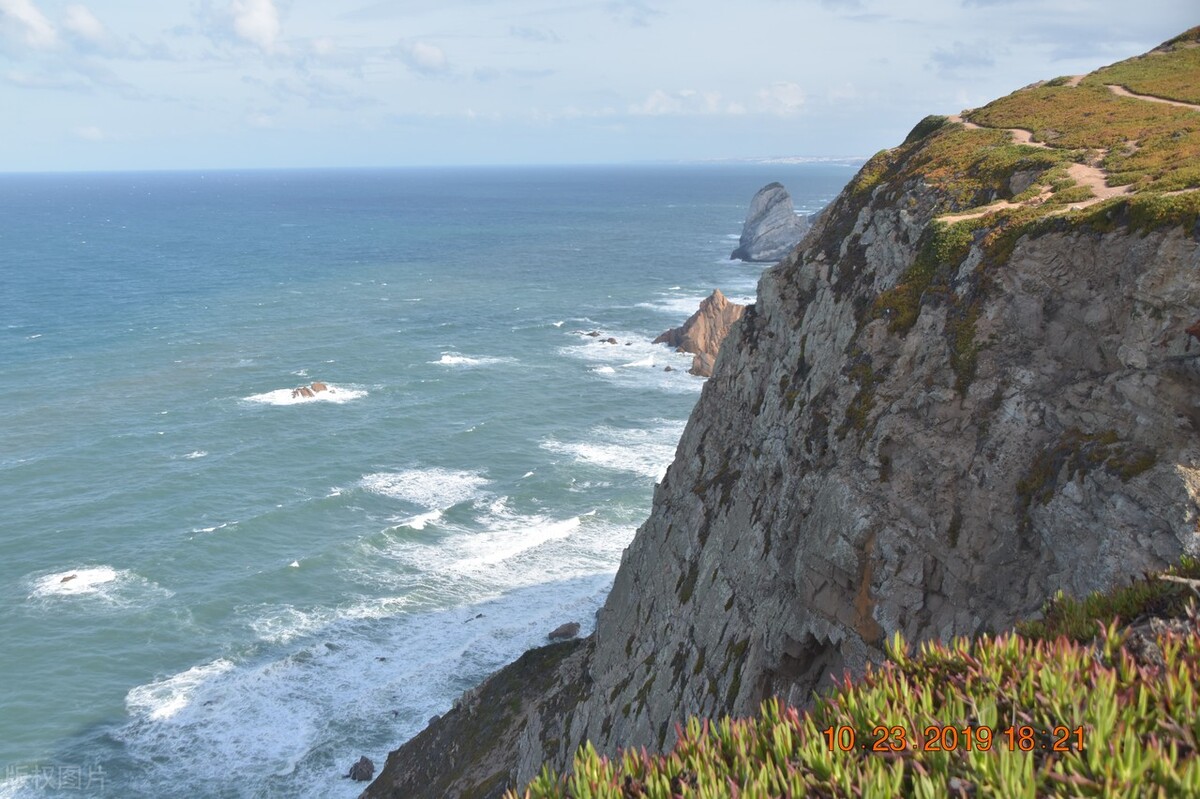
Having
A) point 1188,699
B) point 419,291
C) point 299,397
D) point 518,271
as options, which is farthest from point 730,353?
point 518,271

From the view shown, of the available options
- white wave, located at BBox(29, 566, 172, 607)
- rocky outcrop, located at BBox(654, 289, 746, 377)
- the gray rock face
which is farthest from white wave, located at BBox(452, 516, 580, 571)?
rocky outcrop, located at BBox(654, 289, 746, 377)

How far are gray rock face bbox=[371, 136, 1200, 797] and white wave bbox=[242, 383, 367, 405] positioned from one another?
6132 centimetres

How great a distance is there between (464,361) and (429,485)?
3401 centimetres

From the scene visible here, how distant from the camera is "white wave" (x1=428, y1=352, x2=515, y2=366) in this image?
3912 inches

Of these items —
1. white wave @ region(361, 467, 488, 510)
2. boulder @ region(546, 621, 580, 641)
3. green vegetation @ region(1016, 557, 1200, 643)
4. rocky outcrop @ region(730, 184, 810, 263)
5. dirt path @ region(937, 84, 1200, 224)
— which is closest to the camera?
green vegetation @ region(1016, 557, 1200, 643)

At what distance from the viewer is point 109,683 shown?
47719mm

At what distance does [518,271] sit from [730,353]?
132 m

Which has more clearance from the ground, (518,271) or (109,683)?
(518,271)

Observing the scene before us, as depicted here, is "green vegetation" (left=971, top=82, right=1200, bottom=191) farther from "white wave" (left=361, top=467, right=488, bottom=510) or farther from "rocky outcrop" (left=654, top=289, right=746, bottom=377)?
"rocky outcrop" (left=654, top=289, right=746, bottom=377)

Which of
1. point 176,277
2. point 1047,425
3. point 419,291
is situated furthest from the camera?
point 176,277

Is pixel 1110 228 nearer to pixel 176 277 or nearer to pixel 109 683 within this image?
pixel 109 683

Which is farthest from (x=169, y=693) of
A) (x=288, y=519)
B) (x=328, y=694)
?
(x=288, y=519)

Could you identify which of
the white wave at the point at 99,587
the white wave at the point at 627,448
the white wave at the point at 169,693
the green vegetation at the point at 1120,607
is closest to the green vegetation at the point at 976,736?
the green vegetation at the point at 1120,607

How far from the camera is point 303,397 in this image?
86875 mm
